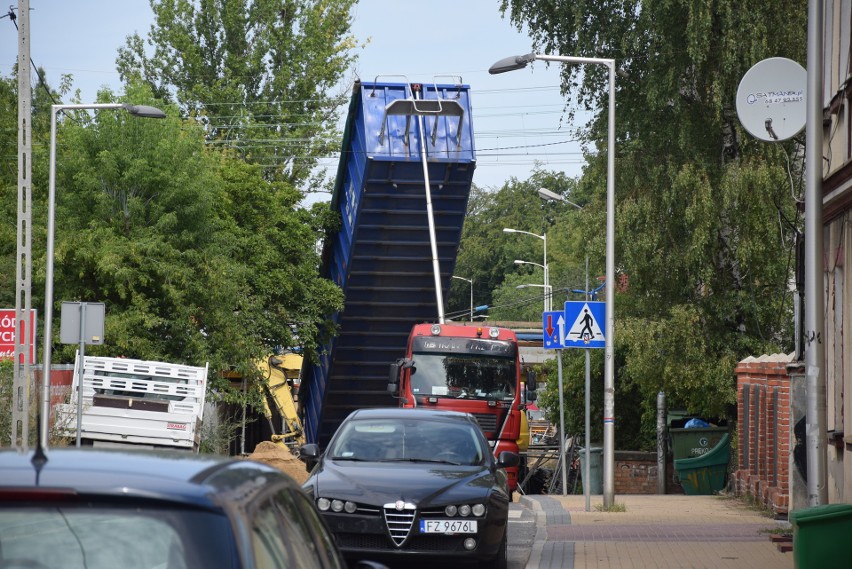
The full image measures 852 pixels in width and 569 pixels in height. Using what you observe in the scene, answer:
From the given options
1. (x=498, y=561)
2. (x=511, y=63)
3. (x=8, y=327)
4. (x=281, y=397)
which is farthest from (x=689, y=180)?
(x=498, y=561)

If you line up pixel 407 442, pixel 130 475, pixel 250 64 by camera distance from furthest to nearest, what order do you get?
pixel 250 64 → pixel 407 442 → pixel 130 475

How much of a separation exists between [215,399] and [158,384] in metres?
4.44

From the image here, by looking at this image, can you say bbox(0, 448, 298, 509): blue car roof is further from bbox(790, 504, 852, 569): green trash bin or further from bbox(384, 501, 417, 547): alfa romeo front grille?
bbox(384, 501, 417, 547): alfa romeo front grille

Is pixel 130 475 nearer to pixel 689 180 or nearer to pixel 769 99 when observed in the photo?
pixel 769 99

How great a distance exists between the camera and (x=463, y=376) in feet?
79.4

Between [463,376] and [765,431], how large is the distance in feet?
23.9

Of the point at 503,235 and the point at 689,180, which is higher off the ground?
the point at 503,235

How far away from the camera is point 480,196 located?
336ft

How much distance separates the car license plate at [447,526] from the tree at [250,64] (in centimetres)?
4051

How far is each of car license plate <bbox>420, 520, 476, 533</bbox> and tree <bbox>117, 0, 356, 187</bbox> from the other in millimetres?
40510

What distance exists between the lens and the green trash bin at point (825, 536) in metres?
8.23

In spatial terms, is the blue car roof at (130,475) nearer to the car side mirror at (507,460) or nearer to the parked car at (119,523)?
the parked car at (119,523)

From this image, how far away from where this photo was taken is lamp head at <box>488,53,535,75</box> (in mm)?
20469

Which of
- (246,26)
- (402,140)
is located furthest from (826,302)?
(246,26)
